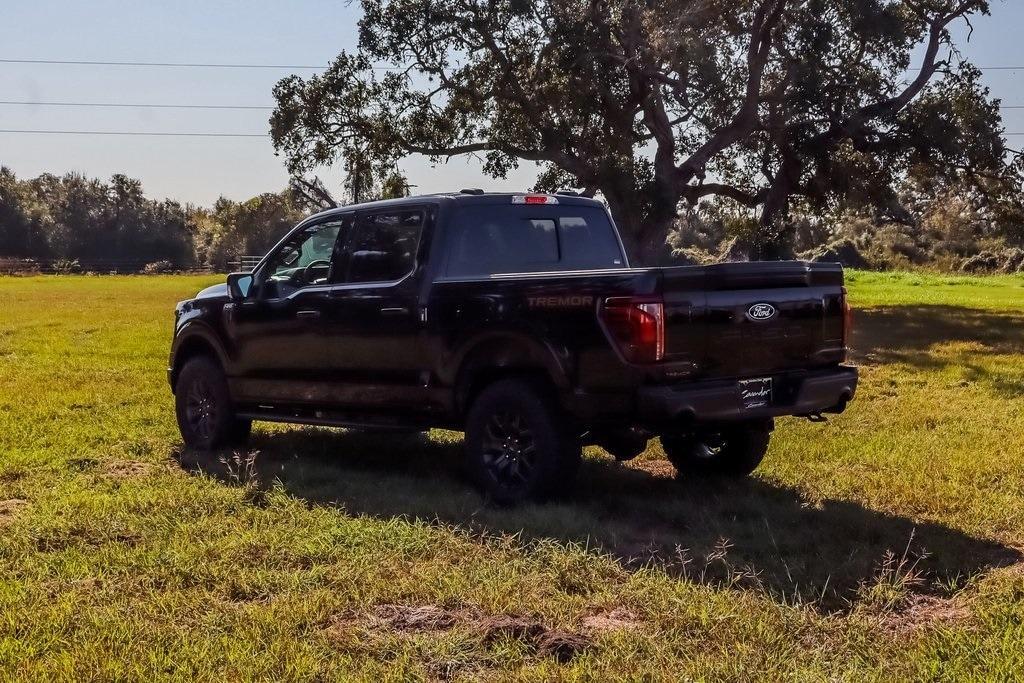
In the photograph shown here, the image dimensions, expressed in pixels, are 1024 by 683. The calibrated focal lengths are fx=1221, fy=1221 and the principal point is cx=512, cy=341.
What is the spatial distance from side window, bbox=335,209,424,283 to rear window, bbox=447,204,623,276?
314 mm

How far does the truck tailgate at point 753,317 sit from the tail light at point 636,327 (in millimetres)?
68

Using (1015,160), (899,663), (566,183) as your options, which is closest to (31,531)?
(899,663)

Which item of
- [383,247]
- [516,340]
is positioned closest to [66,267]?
[383,247]

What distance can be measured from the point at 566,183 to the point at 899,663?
2453cm

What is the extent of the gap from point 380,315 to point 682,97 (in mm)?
19321

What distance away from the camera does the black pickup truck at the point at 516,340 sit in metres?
6.61

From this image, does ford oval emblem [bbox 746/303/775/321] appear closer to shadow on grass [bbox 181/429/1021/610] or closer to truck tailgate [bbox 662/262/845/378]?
truck tailgate [bbox 662/262/845/378]

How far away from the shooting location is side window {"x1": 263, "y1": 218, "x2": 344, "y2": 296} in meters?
8.72

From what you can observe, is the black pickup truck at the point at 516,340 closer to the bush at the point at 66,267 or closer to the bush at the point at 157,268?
the bush at the point at 66,267

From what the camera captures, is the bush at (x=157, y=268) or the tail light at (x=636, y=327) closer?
the tail light at (x=636, y=327)

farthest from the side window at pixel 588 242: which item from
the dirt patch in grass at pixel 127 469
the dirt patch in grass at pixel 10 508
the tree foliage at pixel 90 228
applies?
the tree foliage at pixel 90 228

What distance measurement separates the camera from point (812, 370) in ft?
24.2

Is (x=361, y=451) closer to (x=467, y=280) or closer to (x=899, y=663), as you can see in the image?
(x=467, y=280)

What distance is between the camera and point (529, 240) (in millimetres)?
8242
